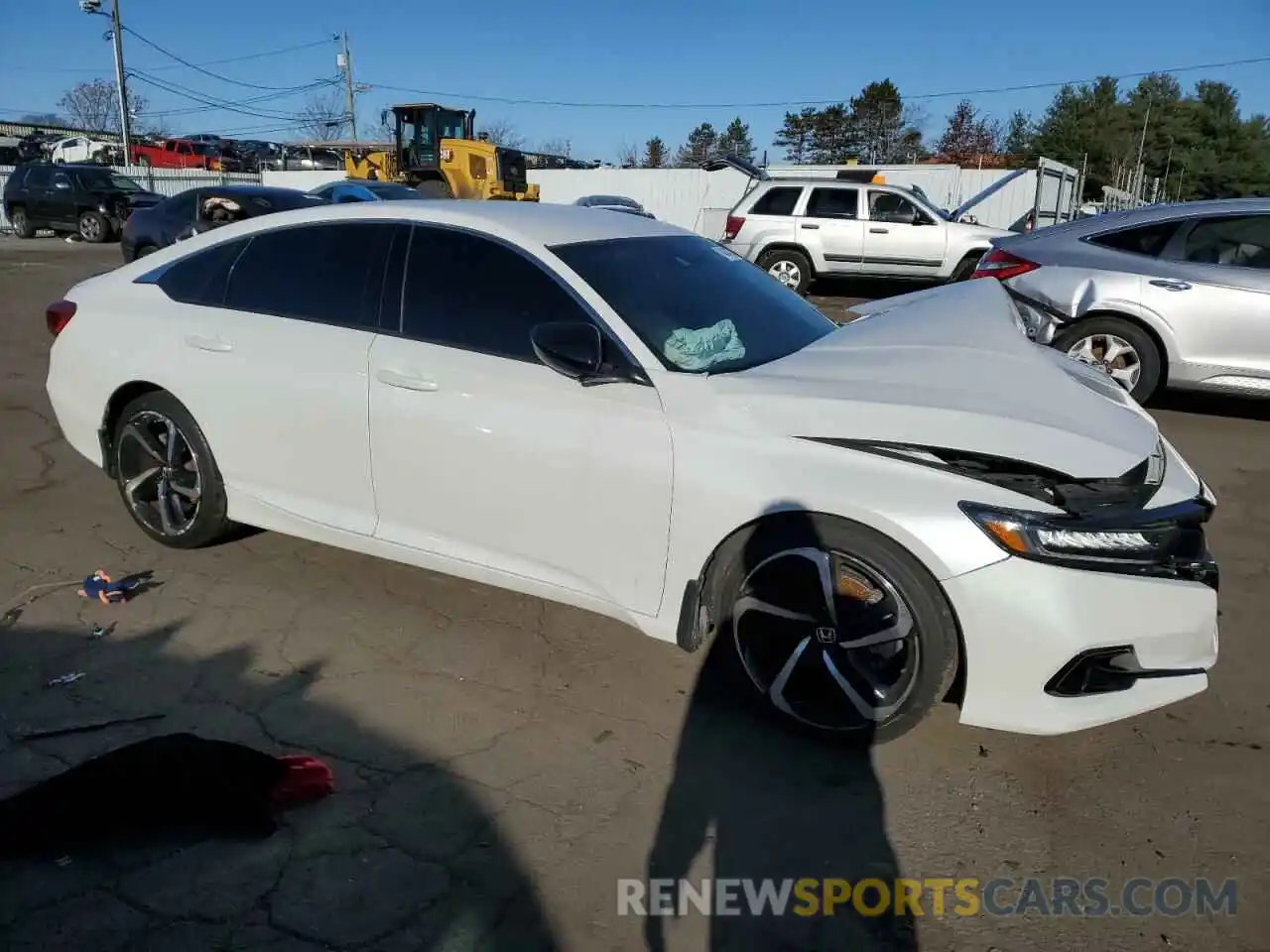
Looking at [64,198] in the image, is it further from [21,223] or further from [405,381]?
[405,381]

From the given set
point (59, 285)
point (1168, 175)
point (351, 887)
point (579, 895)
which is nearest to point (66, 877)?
point (351, 887)

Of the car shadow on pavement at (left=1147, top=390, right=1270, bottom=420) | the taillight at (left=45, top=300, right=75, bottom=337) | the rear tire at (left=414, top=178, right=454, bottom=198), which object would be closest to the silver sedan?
the car shadow on pavement at (left=1147, top=390, right=1270, bottom=420)

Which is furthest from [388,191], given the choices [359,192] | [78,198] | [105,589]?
[105,589]

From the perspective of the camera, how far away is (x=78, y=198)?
2227 centimetres

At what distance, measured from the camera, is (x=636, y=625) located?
3086 millimetres

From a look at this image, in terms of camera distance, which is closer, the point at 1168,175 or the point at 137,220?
the point at 137,220

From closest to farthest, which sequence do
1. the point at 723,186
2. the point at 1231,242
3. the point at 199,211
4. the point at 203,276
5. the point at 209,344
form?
the point at 209,344
the point at 203,276
the point at 1231,242
the point at 199,211
the point at 723,186

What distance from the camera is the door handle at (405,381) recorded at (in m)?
3.26

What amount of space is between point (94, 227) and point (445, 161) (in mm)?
8951

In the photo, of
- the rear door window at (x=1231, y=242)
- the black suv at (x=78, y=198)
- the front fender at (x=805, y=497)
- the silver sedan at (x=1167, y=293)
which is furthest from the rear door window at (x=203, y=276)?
the black suv at (x=78, y=198)

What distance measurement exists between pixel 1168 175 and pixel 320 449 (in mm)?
69853

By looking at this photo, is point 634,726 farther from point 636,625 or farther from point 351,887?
point 351,887

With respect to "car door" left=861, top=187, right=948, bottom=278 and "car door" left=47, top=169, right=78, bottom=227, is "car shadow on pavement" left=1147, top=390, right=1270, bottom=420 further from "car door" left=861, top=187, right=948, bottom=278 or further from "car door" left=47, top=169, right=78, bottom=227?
"car door" left=47, top=169, right=78, bottom=227

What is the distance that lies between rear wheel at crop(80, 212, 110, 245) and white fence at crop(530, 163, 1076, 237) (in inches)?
484
